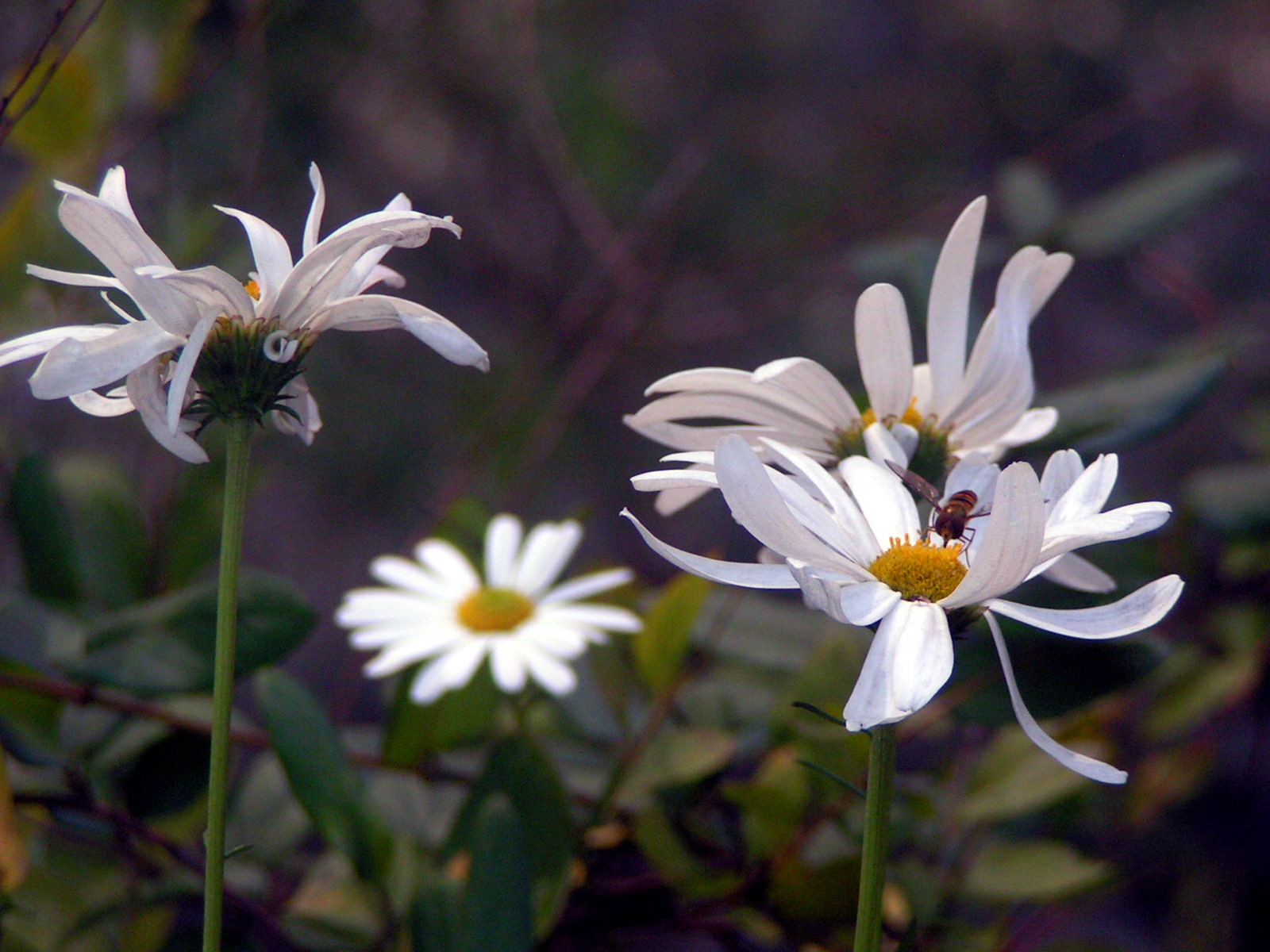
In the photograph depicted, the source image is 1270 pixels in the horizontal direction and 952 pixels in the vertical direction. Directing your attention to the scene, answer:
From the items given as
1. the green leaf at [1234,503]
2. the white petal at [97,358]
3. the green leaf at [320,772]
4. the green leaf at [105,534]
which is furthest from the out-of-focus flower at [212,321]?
the green leaf at [1234,503]

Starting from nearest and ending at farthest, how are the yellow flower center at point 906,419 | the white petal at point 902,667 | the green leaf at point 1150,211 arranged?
the white petal at point 902,667 → the yellow flower center at point 906,419 → the green leaf at point 1150,211

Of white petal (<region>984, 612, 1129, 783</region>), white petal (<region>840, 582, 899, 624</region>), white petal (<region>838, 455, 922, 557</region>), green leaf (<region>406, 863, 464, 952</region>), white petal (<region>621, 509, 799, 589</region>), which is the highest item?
white petal (<region>838, 455, 922, 557</region>)

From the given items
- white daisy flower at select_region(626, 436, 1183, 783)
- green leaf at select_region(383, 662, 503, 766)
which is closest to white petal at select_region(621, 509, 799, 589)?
white daisy flower at select_region(626, 436, 1183, 783)

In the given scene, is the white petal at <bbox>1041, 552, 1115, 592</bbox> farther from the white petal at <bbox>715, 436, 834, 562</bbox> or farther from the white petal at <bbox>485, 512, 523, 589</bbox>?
the white petal at <bbox>485, 512, 523, 589</bbox>

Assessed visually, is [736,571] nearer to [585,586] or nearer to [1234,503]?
[585,586]

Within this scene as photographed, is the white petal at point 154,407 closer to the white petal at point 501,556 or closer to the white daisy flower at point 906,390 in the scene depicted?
the white daisy flower at point 906,390

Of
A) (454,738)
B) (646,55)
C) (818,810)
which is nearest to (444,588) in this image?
(454,738)
